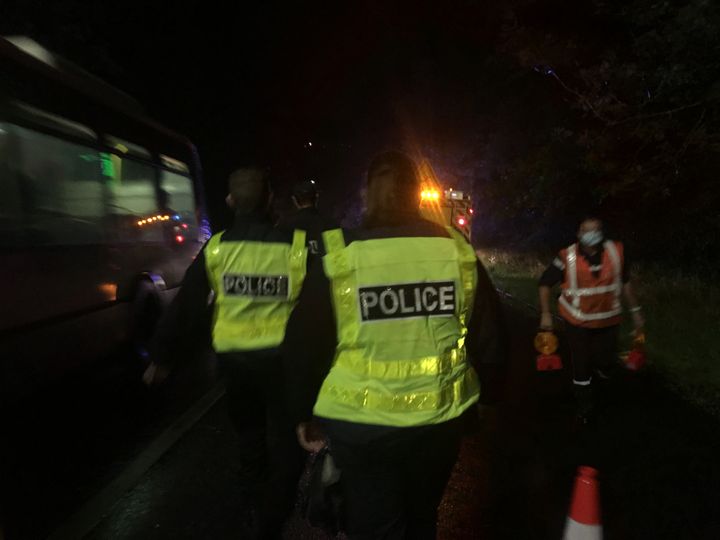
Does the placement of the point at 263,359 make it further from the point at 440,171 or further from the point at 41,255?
the point at 440,171

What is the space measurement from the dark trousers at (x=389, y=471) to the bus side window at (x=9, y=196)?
3.85 m

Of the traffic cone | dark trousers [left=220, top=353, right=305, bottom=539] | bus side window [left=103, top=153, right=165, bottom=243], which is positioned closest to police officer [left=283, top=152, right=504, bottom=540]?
the traffic cone

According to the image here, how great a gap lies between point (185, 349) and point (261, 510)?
0.96 meters

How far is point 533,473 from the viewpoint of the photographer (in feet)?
14.1

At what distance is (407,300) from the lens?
2.17 metres

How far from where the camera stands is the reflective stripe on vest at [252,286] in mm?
3027

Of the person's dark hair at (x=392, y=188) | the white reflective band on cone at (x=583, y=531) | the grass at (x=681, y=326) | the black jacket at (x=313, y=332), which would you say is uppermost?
the person's dark hair at (x=392, y=188)

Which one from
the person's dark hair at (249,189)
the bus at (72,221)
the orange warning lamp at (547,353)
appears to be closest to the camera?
Result: the person's dark hair at (249,189)

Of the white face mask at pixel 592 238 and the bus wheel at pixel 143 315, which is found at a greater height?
the white face mask at pixel 592 238

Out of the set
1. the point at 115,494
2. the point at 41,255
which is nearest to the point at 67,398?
the point at 41,255

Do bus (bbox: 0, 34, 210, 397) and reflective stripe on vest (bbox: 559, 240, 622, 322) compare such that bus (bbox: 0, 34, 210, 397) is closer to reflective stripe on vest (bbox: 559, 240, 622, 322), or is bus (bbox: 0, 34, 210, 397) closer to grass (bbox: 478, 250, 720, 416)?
reflective stripe on vest (bbox: 559, 240, 622, 322)

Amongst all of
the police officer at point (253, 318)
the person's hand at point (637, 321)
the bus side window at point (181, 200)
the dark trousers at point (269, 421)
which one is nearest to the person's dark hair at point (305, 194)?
the police officer at point (253, 318)

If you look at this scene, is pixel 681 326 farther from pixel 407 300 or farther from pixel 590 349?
pixel 407 300

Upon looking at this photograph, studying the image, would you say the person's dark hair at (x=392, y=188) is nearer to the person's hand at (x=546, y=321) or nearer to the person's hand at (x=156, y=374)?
the person's hand at (x=156, y=374)
